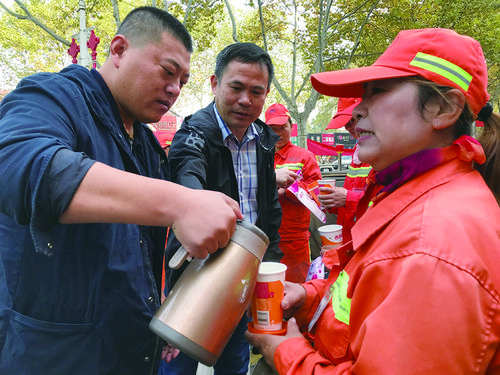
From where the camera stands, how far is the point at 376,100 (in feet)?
4.07

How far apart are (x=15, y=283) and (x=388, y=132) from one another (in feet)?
4.75

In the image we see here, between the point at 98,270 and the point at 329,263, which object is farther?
the point at 329,263

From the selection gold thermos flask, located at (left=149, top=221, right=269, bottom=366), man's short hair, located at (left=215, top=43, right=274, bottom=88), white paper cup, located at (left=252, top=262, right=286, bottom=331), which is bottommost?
white paper cup, located at (left=252, top=262, right=286, bottom=331)

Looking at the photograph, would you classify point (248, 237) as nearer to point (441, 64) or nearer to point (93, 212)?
point (93, 212)

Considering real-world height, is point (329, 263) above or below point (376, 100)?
below

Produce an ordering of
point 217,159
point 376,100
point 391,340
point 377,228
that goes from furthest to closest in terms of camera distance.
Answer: point 217,159, point 376,100, point 377,228, point 391,340

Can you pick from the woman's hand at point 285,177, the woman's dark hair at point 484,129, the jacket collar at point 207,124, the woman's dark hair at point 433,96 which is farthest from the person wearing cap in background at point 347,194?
the woman's dark hair at point 433,96

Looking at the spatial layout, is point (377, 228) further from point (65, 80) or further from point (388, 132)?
point (65, 80)

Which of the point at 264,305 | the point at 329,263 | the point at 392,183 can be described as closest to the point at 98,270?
the point at 264,305

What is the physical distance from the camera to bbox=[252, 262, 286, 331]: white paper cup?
1.35 m

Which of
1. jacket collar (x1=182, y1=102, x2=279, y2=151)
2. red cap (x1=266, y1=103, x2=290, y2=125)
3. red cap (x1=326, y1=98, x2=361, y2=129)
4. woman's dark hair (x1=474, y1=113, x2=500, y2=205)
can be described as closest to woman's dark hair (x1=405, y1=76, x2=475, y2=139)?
woman's dark hair (x1=474, y1=113, x2=500, y2=205)

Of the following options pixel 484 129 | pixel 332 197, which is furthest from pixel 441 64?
pixel 332 197

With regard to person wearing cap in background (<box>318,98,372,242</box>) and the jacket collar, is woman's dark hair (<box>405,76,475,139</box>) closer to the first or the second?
the jacket collar

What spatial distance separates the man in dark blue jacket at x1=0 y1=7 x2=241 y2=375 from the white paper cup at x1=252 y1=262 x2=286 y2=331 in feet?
A: 1.33
